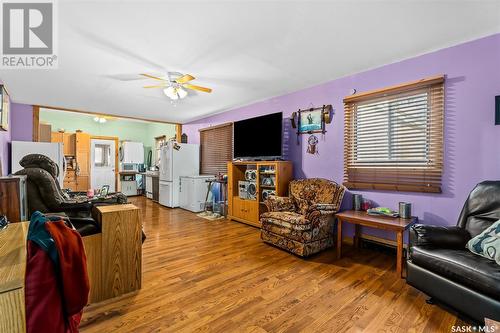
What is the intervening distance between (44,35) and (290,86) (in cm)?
319

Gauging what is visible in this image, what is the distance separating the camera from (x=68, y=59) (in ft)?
9.37

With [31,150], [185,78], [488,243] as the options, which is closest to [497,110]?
[488,243]

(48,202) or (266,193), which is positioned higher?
(48,202)

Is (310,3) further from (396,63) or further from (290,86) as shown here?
(290,86)

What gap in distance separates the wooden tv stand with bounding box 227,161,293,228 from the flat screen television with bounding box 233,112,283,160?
19 cm

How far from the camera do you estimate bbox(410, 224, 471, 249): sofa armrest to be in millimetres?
2080

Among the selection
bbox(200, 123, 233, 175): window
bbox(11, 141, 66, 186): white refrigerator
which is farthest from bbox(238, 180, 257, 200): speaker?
bbox(11, 141, 66, 186): white refrigerator

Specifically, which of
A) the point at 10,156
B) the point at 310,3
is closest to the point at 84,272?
the point at 310,3

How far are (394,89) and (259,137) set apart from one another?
2222 millimetres

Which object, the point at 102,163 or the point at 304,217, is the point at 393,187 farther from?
the point at 102,163

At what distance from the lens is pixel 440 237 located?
209 centimetres

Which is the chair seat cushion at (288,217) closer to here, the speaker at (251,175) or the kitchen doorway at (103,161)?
the speaker at (251,175)

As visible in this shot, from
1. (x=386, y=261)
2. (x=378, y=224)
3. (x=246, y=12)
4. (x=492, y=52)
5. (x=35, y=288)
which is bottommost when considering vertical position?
(x=386, y=261)

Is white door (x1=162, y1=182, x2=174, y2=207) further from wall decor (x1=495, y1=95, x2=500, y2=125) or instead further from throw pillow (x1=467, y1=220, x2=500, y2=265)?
wall decor (x1=495, y1=95, x2=500, y2=125)
